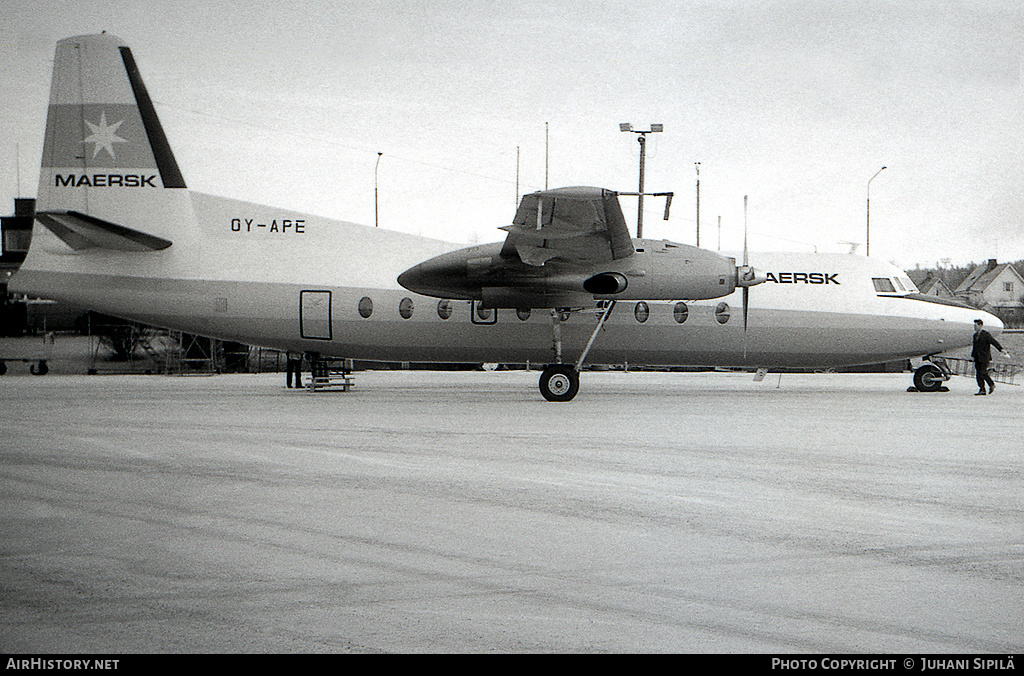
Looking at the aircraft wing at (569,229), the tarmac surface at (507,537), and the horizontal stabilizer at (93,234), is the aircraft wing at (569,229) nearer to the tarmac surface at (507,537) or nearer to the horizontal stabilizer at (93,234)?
the tarmac surface at (507,537)

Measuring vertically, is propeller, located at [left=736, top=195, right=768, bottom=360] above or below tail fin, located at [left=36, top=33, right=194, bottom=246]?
→ below

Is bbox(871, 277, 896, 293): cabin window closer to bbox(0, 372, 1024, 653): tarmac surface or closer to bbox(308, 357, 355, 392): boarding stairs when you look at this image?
bbox(0, 372, 1024, 653): tarmac surface

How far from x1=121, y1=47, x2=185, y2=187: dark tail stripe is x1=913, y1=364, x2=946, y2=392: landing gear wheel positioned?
1617cm

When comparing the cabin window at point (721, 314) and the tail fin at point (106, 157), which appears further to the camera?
the cabin window at point (721, 314)

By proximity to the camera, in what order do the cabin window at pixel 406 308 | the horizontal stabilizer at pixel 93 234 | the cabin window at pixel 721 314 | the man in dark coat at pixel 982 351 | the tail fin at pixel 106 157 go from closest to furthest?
the horizontal stabilizer at pixel 93 234 → the tail fin at pixel 106 157 → the cabin window at pixel 406 308 → the cabin window at pixel 721 314 → the man in dark coat at pixel 982 351

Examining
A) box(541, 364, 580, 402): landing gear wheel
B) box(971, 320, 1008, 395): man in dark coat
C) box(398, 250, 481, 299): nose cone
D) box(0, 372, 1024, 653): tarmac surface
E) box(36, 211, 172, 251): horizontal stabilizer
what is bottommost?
box(0, 372, 1024, 653): tarmac surface

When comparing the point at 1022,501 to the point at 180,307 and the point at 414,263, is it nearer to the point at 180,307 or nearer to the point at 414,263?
the point at 414,263

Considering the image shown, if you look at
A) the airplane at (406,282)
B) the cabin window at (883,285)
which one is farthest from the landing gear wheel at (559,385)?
the cabin window at (883,285)

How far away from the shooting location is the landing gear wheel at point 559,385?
50.1 feet

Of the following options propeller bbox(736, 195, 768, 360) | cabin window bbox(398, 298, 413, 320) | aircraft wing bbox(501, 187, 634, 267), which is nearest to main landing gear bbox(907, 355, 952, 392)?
propeller bbox(736, 195, 768, 360)

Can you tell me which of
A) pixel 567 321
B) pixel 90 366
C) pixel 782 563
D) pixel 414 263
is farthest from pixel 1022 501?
pixel 90 366

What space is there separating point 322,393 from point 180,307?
3.29m

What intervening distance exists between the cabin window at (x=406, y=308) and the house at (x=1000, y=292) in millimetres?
19745

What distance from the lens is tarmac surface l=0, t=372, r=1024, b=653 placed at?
13.1ft
